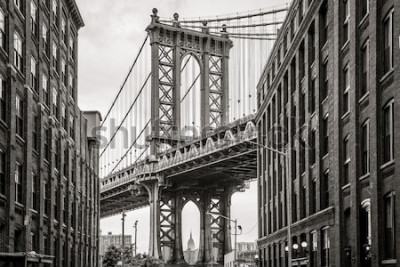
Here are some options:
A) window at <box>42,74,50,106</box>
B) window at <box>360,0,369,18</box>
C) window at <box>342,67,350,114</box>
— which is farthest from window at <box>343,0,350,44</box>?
window at <box>42,74,50,106</box>

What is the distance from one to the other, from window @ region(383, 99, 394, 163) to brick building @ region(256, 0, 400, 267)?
0.03 metres

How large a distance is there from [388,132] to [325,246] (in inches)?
487

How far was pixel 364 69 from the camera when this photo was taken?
32.0 meters

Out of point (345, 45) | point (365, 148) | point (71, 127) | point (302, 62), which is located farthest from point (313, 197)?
point (71, 127)

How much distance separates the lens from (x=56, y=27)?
50531 millimetres

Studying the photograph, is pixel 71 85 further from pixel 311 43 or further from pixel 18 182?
pixel 18 182

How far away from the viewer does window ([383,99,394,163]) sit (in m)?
27.6

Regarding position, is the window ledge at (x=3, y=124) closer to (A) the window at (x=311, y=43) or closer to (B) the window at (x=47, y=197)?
(B) the window at (x=47, y=197)

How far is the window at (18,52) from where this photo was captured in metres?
36.6

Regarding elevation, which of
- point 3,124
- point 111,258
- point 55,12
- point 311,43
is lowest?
point 111,258

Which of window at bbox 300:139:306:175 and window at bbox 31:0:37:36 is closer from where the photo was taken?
window at bbox 31:0:37:36

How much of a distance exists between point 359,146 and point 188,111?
87.0 meters

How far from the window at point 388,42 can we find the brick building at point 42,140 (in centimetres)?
1472

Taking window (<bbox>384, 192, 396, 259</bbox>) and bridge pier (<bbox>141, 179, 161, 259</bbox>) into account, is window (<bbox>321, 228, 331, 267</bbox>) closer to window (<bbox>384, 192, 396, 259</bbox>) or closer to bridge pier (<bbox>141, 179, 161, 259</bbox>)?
window (<bbox>384, 192, 396, 259</bbox>)
